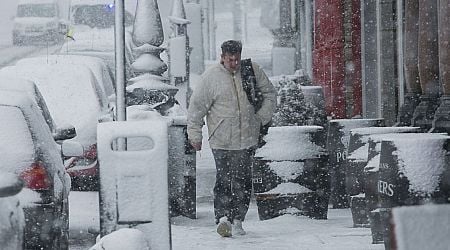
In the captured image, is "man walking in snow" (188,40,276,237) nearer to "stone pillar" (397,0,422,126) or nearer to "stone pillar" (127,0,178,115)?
"stone pillar" (127,0,178,115)

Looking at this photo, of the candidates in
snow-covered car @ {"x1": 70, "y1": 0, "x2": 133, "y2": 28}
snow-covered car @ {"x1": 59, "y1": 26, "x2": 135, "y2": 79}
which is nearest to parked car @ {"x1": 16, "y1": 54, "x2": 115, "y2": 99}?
snow-covered car @ {"x1": 59, "y1": 26, "x2": 135, "y2": 79}

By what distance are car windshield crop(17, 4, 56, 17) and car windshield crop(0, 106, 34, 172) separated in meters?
36.6

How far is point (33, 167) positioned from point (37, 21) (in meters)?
36.4

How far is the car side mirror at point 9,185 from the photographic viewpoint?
4.79 metres

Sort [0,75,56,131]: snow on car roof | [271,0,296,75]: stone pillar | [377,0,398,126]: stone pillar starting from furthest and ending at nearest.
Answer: [271,0,296,75]: stone pillar, [377,0,398,126]: stone pillar, [0,75,56,131]: snow on car roof

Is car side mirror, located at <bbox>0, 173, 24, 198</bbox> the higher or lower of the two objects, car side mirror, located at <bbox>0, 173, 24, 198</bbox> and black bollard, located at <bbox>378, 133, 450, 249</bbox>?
the higher

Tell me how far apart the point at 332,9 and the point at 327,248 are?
9161 millimetres

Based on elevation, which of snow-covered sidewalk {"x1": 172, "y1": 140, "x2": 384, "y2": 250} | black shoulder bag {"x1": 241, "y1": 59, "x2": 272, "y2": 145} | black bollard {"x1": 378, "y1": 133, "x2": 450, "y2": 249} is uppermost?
black shoulder bag {"x1": 241, "y1": 59, "x2": 272, "y2": 145}

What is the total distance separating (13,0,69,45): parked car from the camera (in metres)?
42.9


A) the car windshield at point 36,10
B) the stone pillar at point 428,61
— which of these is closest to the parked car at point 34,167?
the stone pillar at point 428,61

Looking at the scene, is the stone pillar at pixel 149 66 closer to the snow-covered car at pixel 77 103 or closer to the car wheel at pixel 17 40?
the snow-covered car at pixel 77 103

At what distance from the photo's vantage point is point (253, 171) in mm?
10625

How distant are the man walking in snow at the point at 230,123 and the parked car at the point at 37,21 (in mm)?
32824

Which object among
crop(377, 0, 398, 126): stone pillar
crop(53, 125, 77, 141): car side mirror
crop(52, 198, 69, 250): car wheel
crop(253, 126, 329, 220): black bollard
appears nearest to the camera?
crop(52, 198, 69, 250): car wheel
